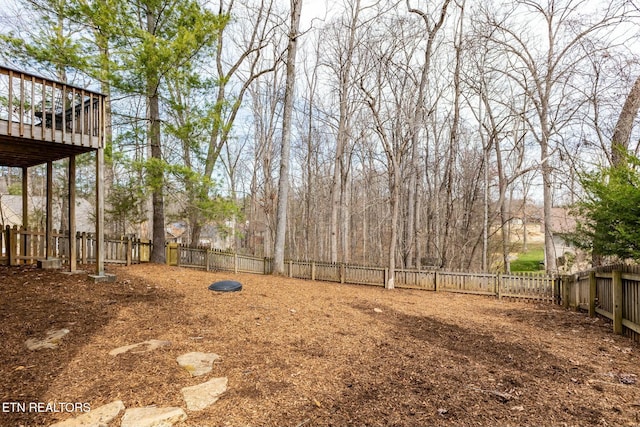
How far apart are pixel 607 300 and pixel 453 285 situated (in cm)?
465

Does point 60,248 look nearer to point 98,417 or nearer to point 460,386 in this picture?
point 98,417

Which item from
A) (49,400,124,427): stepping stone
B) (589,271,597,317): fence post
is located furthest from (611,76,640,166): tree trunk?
(49,400,124,427): stepping stone

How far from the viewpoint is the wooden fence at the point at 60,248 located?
21.3 feet

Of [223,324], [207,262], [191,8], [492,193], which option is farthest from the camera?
[492,193]

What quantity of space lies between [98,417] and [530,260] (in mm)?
28973

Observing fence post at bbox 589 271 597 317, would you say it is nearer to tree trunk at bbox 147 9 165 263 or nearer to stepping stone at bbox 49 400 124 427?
stepping stone at bbox 49 400 124 427

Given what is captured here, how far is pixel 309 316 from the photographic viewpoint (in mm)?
4863

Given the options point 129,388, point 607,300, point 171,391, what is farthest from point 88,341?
point 607,300

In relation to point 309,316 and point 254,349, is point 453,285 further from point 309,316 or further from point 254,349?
point 254,349

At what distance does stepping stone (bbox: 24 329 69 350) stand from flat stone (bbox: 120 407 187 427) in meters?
1.81

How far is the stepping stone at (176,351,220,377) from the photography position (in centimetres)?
282

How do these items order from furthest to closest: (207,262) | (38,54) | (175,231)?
(175,231)
(207,262)
(38,54)

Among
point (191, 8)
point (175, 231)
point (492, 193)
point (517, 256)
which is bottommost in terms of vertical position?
point (517, 256)

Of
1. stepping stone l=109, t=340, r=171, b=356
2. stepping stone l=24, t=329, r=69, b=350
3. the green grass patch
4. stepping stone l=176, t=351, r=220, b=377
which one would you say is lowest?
the green grass patch
